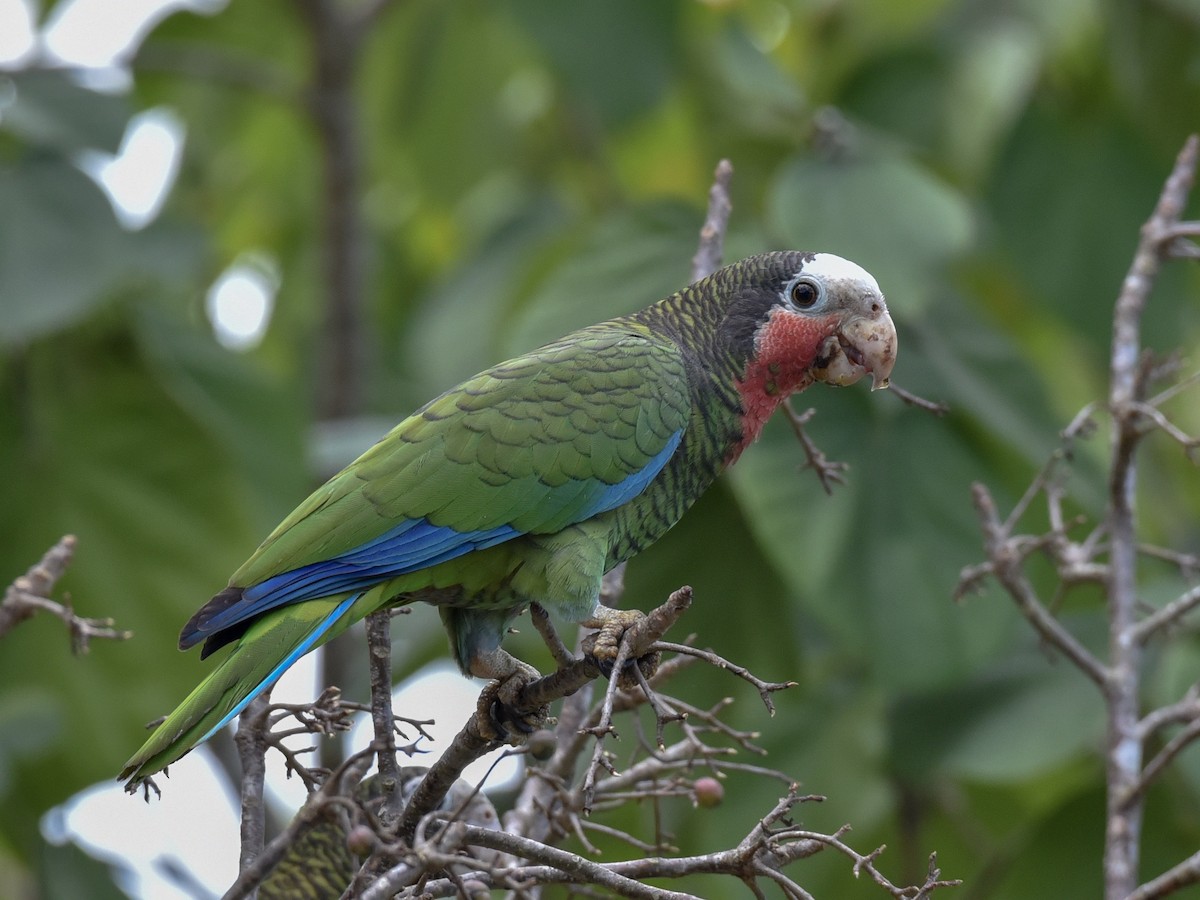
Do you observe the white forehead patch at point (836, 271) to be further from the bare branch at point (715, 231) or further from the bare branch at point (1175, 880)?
the bare branch at point (1175, 880)

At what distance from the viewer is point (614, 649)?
2.22m

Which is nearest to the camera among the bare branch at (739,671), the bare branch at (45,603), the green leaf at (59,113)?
the bare branch at (739,671)

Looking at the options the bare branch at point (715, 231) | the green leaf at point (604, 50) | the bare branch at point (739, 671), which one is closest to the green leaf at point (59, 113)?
the green leaf at point (604, 50)

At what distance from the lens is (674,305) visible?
2982 millimetres

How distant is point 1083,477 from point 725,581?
3.44 ft

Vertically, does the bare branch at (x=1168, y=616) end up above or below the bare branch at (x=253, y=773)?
above

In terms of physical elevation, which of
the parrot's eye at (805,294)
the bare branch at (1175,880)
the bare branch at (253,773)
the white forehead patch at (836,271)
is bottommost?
the bare branch at (1175,880)

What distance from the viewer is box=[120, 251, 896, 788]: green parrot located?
7.77 ft

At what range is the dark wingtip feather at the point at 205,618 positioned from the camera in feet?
7.36

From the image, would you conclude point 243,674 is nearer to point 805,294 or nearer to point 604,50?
point 805,294

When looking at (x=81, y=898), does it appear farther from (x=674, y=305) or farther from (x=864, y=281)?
(x=864, y=281)

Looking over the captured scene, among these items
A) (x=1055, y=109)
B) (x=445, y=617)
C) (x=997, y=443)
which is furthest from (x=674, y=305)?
(x=1055, y=109)

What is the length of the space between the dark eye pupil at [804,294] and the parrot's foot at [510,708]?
884mm

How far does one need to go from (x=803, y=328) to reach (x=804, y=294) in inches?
3.0
